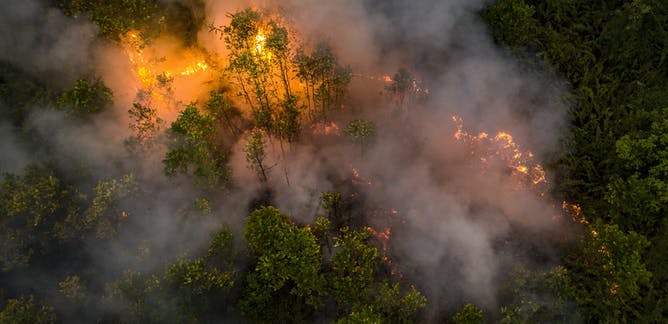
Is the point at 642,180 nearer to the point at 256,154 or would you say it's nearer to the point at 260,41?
the point at 256,154

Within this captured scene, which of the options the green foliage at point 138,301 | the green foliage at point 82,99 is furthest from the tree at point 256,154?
the green foliage at point 82,99

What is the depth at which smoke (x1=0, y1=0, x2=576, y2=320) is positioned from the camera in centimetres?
2070

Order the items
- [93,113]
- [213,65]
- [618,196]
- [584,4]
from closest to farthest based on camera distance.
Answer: [618,196]
[93,113]
[213,65]
[584,4]

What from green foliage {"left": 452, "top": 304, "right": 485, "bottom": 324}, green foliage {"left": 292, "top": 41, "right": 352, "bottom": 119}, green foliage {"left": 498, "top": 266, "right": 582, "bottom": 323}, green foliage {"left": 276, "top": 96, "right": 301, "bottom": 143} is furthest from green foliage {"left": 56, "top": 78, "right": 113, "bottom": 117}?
green foliage {"left": 498, "top": 266, "right": 582, "bottom": 323}

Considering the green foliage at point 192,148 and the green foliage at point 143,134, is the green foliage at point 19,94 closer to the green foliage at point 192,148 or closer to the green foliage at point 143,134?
the green foliage at point 143,134

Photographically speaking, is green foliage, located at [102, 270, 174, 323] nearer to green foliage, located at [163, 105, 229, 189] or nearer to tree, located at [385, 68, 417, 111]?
green foliage, located at [163, 105, 229, 189]

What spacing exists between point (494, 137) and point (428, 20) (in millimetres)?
9487

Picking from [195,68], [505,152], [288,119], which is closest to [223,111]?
[288,119]

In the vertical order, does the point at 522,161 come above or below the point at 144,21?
below

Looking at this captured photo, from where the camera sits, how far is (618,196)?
808 inches

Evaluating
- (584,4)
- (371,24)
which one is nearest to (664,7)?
(584,4)

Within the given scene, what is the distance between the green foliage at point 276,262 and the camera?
55.7 feet

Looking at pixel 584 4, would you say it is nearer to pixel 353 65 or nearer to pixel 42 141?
pixel 353 65

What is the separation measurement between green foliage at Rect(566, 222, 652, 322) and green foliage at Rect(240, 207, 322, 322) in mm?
11027
